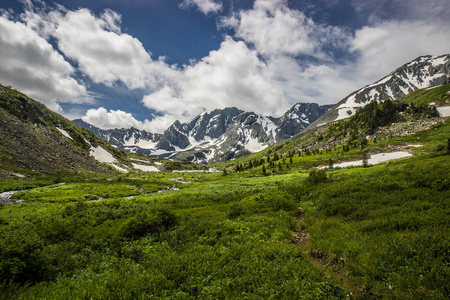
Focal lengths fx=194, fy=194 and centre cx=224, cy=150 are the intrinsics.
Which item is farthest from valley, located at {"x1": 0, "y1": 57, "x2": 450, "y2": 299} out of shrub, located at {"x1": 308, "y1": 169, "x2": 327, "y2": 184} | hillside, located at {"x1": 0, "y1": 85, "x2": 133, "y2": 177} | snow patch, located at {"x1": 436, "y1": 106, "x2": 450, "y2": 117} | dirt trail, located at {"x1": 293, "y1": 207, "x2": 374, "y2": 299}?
snow patch, located at {"x1": 436, "y1": 106, "x2": 450, "y2": 117}

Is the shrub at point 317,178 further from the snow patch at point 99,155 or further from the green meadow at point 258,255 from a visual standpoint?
the snow patch at point 99,155

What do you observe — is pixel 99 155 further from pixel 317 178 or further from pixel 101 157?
pixel 317 178

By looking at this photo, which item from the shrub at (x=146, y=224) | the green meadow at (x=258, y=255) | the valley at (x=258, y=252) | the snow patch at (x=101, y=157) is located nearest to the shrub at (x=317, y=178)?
the valley at (x=258, y=252)

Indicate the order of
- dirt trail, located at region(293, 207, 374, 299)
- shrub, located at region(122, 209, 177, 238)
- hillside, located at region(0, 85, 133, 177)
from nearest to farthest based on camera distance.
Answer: dirt trail, located at region(293, 207, 374, 299)
shrub, located at region(122, 209, 177, 238)
hillside, located at region(0, 85, 133, 177)

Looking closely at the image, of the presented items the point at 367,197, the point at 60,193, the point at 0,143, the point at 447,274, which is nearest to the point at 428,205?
the point at 367,197

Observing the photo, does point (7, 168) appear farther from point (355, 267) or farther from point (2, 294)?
point (355, 267)

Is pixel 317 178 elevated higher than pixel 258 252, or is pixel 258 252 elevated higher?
pixel 317 178

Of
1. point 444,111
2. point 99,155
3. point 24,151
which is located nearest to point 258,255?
point 24,151

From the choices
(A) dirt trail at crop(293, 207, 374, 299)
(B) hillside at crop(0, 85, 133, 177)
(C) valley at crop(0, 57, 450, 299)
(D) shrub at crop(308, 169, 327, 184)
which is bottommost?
(A) dirt trail at crop(293, 207, 374, 299)

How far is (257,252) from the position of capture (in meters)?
8.33

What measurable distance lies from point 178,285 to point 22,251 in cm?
609

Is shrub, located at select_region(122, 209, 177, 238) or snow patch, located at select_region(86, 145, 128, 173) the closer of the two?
shrub, located at select_region(122, 209, 177, 238)

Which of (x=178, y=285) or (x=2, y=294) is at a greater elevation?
(x=2, y=294)

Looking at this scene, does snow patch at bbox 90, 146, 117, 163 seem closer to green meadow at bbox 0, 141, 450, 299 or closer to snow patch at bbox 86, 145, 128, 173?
snow patch at bbox 86, 145, 128, 173
